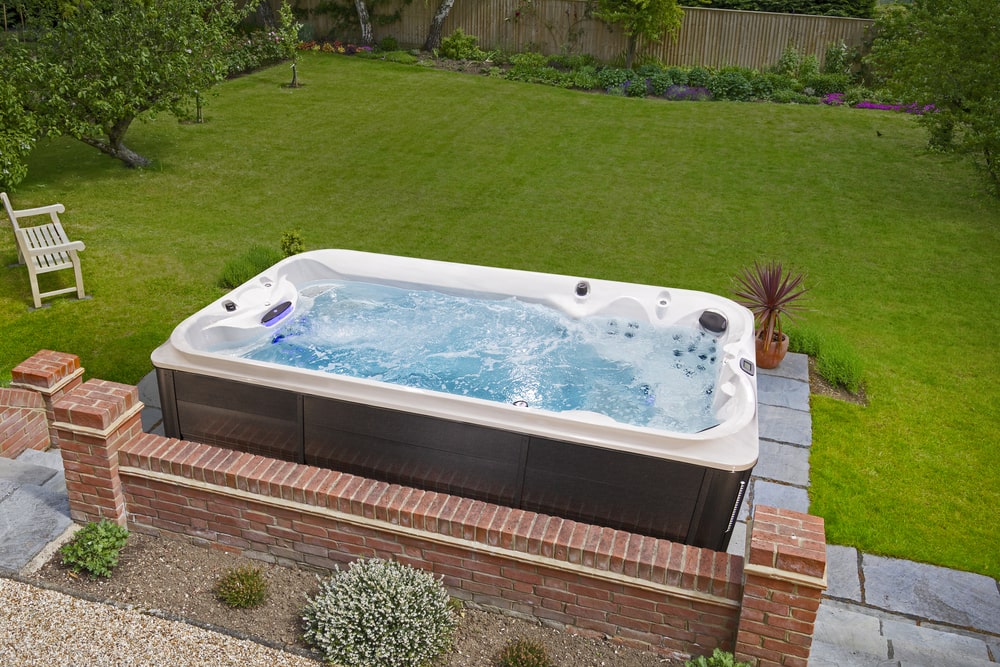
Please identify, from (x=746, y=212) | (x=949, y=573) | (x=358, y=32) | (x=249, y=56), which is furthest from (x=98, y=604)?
(x=358, y=32)

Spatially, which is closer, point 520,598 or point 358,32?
point 520,598

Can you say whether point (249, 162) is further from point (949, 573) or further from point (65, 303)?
point (949, 573)

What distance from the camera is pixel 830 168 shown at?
11148 mm

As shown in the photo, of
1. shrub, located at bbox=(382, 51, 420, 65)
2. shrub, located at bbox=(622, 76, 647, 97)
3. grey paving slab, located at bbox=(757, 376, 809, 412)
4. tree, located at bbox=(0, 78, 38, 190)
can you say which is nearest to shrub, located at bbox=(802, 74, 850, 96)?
shrub, located at bbox=(622, 76, 647, 97)

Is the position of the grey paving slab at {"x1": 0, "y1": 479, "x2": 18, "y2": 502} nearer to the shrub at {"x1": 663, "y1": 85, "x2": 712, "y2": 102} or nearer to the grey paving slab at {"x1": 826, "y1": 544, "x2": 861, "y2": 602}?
the grey paving slab at {"x1": 826, "y1": 544, "x2": 861, "y2": 602}

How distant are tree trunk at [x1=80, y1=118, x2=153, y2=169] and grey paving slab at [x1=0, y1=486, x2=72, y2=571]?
7115mm

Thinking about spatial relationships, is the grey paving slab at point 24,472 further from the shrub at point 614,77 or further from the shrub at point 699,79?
the shrub at point 699,79

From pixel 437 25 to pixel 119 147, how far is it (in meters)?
8.83

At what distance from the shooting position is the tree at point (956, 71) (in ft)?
28.1

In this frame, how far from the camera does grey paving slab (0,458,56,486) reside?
417cm

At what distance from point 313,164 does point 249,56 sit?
5.81 metres

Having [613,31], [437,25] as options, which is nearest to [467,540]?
[613,31]

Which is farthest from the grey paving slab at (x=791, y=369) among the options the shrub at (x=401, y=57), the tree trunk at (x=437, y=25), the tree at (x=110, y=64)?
the tree trunk at (x=437, y=25)

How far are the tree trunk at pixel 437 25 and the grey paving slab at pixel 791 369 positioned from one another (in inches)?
519
